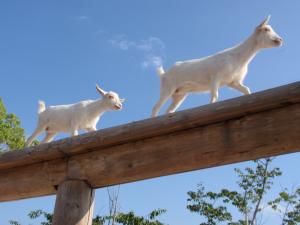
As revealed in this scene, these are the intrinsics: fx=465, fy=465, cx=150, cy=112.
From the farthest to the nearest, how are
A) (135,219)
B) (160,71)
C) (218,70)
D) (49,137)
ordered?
(135,219)
(49,137)
(160,71)
(218,70)

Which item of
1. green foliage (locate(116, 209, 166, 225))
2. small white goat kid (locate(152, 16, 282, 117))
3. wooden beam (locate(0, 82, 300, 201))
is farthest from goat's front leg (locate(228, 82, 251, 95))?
green foliage (locate(116, 209, 166, 225))

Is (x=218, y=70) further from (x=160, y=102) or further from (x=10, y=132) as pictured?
(x=10, y=132)

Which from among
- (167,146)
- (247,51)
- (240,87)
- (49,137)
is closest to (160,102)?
(240,87)

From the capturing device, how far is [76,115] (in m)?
5.77

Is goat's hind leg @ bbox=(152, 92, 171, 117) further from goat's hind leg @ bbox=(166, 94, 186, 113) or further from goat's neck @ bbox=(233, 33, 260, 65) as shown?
goat's neck @ bbox=(233, 33, 260, 65)

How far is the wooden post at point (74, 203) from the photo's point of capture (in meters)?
3.61

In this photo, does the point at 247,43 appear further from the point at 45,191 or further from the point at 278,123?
the point at 45,191

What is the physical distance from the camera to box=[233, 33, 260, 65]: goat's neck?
4.71m

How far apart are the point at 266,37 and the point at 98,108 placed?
88.1 inches

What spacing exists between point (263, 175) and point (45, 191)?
43.6ft

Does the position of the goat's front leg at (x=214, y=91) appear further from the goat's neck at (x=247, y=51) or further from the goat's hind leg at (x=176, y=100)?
the goat's hind leg at (x=176, y=100)

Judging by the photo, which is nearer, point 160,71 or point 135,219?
point 160,71

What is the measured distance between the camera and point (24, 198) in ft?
14.0

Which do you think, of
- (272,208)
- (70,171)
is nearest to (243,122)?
(70,171)
